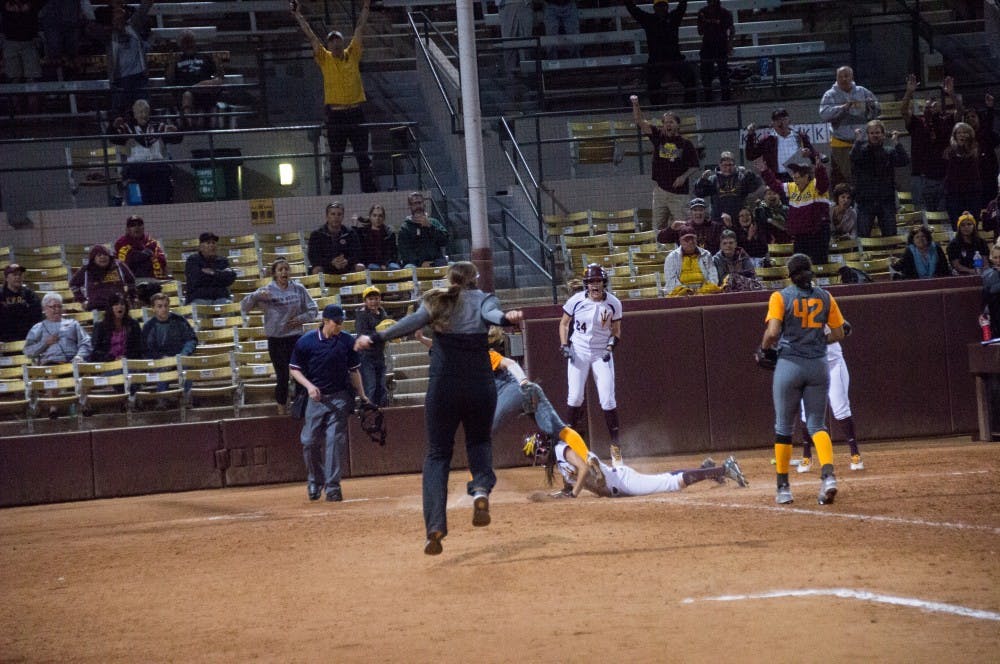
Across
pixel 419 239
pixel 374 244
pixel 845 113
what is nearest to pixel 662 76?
pixel 845 113

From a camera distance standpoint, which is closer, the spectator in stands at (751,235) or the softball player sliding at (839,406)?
the softball player sliding at (839,406)

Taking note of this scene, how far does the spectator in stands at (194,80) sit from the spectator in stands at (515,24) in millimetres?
5111

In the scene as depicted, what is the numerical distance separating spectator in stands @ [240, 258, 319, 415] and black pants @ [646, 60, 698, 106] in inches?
331

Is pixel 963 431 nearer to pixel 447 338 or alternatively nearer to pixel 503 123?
pixel 503 123

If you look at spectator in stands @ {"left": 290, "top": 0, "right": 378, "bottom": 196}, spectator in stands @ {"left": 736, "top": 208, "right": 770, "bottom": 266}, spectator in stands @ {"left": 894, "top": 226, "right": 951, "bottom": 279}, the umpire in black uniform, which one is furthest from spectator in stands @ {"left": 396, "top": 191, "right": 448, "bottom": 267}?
spectator in stands @ {"left": 894, "top": 226, "right": 951, "bottom": 279}

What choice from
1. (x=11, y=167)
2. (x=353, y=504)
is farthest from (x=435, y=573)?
(x=11, y=167)

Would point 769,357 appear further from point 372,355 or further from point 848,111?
point 848,111

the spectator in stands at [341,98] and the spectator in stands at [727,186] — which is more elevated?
the spectator in stands at [341,98]

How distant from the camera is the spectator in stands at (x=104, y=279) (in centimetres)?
1619

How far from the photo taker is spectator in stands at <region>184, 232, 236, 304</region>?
16656mm

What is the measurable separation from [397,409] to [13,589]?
23.1 feet

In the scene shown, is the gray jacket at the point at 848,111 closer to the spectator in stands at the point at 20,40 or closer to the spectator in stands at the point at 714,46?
the spectator in stands at the point at 714,46

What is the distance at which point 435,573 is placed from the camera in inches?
336

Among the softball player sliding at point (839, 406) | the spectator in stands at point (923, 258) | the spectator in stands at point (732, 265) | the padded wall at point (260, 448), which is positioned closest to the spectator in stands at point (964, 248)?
the spectator in stands at point (923, 258)
